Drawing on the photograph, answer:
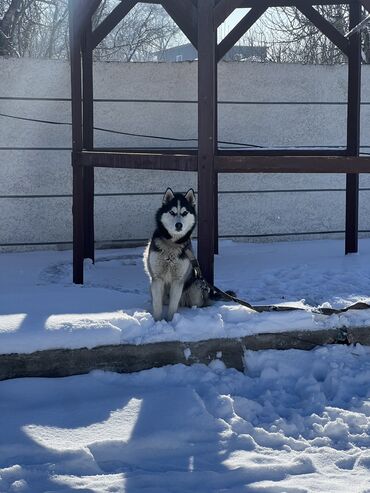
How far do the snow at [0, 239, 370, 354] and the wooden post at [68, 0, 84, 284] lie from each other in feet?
0.92

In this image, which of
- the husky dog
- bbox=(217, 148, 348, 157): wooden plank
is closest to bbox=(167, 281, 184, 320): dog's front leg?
the husky dog

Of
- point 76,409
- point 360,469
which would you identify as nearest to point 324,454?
point 360,469

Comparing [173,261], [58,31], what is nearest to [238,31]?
[173,261]

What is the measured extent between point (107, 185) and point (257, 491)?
5.71 meters

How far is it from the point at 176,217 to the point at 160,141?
3.60 m

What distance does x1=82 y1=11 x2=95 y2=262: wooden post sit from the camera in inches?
305

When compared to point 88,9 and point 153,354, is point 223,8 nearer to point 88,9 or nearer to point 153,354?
point 88,9

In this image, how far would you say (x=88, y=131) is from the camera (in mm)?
7758

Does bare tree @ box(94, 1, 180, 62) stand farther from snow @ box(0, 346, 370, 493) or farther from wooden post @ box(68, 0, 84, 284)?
snow @ box(0, 346, 370, 493)

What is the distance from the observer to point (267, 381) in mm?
4664

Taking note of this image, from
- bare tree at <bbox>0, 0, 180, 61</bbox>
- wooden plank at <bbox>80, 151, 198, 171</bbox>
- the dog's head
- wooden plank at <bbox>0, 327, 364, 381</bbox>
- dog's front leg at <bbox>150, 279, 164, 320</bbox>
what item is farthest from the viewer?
bare tree at <bbox>0, 0, 180, 61</bbox>

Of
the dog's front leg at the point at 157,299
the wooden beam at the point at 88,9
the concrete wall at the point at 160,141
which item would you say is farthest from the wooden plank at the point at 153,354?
the concrete wall at the point at 160,141

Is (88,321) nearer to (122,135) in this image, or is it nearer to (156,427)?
(156,427)

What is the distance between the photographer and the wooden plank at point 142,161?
5.74 meters
